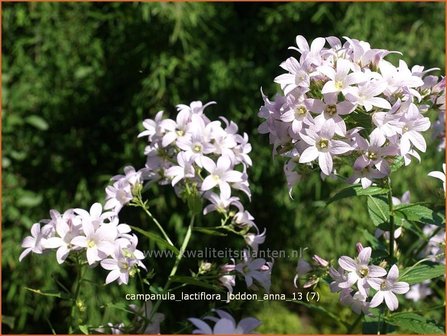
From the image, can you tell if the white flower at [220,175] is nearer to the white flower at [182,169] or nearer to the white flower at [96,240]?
the white flower at [182,169]

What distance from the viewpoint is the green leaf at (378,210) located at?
89cm

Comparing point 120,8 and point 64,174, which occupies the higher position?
point 120,8

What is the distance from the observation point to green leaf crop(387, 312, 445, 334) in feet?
2.77

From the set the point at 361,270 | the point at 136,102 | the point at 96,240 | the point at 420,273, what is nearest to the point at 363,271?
the point at 361,270

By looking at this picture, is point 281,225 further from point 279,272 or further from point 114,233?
point 114,233

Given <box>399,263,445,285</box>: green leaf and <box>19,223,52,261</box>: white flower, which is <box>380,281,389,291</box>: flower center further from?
<box>19,223,52,261</box>: white flower

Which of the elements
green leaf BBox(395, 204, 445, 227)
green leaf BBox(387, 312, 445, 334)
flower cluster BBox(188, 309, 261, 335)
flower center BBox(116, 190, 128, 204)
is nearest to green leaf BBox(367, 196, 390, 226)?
green leaf BBox(395, 204, 445, 227)

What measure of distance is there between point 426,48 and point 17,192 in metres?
1.48

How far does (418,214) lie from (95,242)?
16.4 inches

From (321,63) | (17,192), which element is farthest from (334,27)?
(321,63)

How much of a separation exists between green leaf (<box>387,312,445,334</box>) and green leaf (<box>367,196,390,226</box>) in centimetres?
13

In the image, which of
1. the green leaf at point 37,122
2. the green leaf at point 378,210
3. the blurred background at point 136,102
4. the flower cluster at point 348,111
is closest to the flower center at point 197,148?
the flower cluster at point 348,111

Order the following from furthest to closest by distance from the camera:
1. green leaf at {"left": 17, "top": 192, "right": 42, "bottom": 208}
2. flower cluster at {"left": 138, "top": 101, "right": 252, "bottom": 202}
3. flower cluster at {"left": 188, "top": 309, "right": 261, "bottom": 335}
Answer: green leaf at {"left": 17, "top": 192, "right": 42, "bottom": 208}, flower cluster at {"left": 138, "top": 101, "right": 252, "bottom": 202}, flower cluster at {"left": 188, "top": 309, "right": 261, "bottom": 335}

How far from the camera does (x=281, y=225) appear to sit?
2.37 meters
